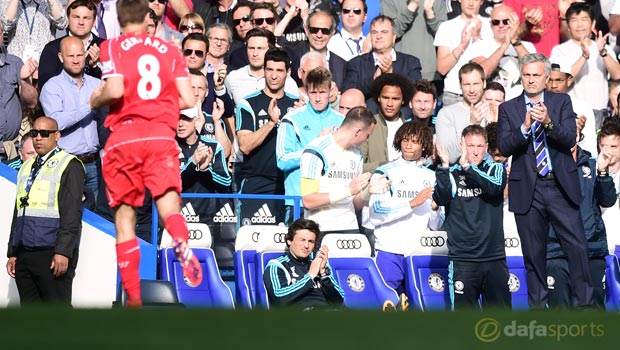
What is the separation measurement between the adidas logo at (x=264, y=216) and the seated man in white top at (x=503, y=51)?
391 cm

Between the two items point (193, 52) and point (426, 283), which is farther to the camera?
point (193, 52)

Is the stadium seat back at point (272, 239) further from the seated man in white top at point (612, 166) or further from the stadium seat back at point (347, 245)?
the seated man in white top at point (612, 166)

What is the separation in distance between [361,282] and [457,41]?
4.13 meters

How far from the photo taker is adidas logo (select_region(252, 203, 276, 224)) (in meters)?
11.5

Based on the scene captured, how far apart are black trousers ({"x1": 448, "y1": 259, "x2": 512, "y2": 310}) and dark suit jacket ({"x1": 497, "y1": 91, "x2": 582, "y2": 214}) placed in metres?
0.65

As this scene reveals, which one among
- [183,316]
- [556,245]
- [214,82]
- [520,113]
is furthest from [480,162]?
[183,316]

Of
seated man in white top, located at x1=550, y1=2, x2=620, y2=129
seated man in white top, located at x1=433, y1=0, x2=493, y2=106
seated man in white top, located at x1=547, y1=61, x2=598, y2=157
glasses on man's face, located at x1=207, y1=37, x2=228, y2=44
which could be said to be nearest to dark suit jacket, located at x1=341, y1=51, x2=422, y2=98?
seated man in white top, located at x1=433, y1=0, x2=493, y2=106

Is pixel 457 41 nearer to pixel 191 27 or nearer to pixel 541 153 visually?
pixel 191 27

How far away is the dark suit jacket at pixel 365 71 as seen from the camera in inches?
533

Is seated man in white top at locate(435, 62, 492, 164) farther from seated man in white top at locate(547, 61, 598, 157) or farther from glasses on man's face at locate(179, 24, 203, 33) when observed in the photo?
glasses on man's face at locate(179, 24, 203, 33)

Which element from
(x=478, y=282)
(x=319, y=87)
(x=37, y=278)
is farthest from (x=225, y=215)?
(x=478, y=282)

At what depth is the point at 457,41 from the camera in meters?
14.3

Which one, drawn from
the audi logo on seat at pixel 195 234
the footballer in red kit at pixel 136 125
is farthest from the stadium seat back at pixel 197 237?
the footballer in red kit at pixel 136 125

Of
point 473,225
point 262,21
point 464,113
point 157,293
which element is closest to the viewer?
point 157,293
